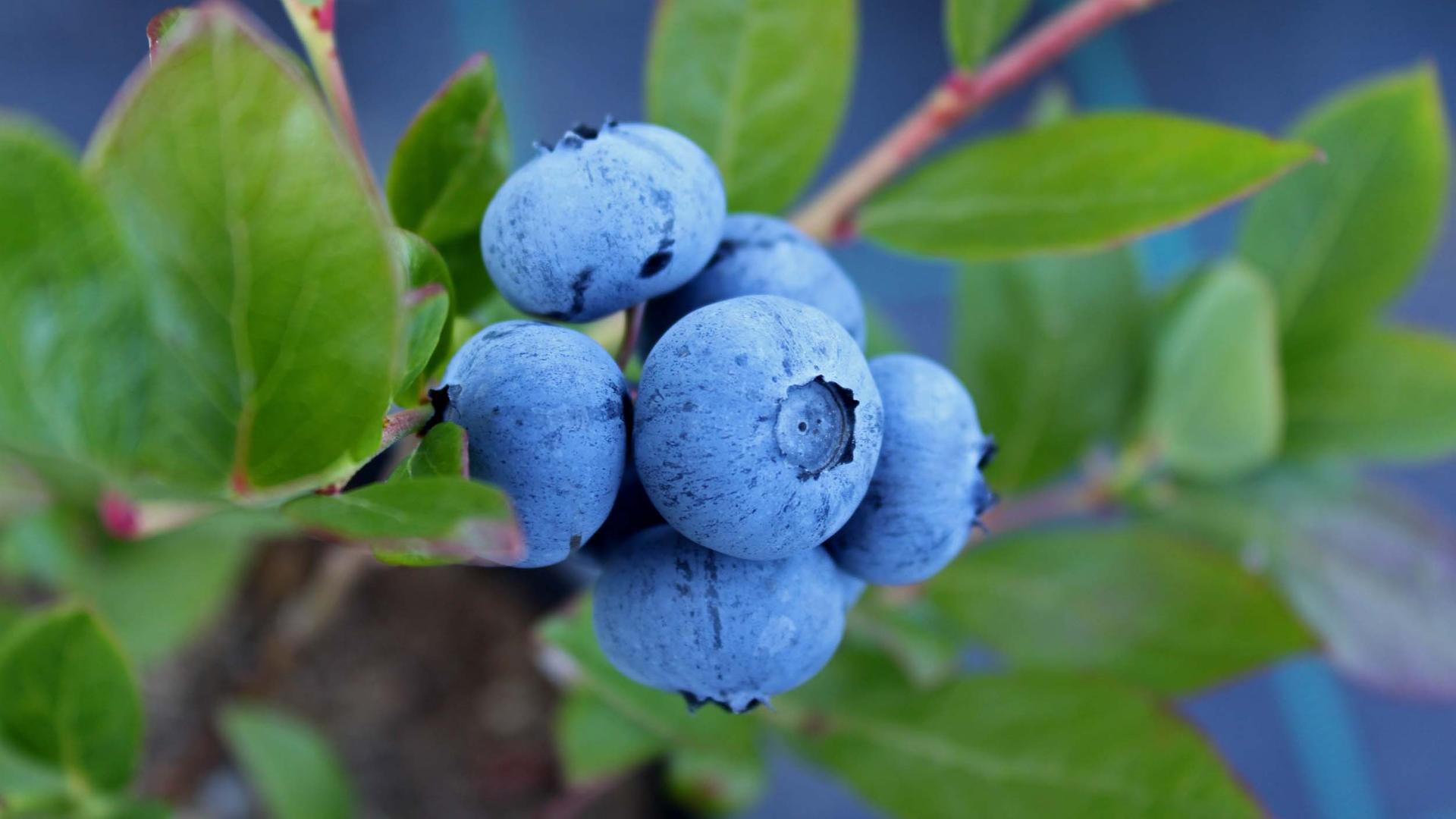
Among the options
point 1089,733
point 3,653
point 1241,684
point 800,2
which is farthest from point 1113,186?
point 1241,684

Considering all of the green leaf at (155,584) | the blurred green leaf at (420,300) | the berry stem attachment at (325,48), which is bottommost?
the green leaf at (155,584)

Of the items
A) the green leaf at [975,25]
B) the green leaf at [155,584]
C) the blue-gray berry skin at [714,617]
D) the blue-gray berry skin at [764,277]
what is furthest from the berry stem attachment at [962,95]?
the green leaf at [155,584]

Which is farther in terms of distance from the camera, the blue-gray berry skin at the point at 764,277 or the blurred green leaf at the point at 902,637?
the blurred green leaf at the point at 902,637

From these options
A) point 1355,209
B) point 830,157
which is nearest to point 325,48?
point 1355,209

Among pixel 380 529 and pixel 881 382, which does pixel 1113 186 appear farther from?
pixel 380 529

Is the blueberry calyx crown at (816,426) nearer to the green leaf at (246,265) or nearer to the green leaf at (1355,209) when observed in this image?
the green leaf at (246,265)
